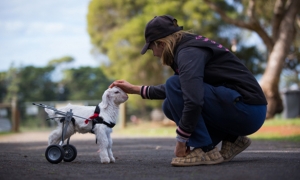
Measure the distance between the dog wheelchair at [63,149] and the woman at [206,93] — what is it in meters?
1.53

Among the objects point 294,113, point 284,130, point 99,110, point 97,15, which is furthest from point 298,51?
point 99,110

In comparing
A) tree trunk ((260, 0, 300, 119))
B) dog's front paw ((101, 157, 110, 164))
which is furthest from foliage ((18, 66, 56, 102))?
dog's front paw ((101, 157, 110, 164))

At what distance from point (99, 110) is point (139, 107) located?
24.7 metres

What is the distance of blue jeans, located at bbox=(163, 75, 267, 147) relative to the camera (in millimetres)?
5017

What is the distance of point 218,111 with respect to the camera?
507cm

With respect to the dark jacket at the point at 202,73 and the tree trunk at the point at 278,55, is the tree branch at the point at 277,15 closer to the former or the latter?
the tree trunk at the point at 278,55

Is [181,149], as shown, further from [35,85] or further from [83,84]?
[83,84]

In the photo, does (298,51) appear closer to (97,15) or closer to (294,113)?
(294,113)

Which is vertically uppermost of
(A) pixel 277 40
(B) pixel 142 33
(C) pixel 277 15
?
(B) pixel 142 33

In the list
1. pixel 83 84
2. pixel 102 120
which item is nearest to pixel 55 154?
pixel 102 120

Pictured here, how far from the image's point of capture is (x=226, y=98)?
5.01 meters

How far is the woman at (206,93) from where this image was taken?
4.96 m

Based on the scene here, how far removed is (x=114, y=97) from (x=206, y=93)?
160 centimetres

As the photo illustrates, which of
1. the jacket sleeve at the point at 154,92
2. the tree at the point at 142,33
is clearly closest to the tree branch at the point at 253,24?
the tree at the point at 142,33
